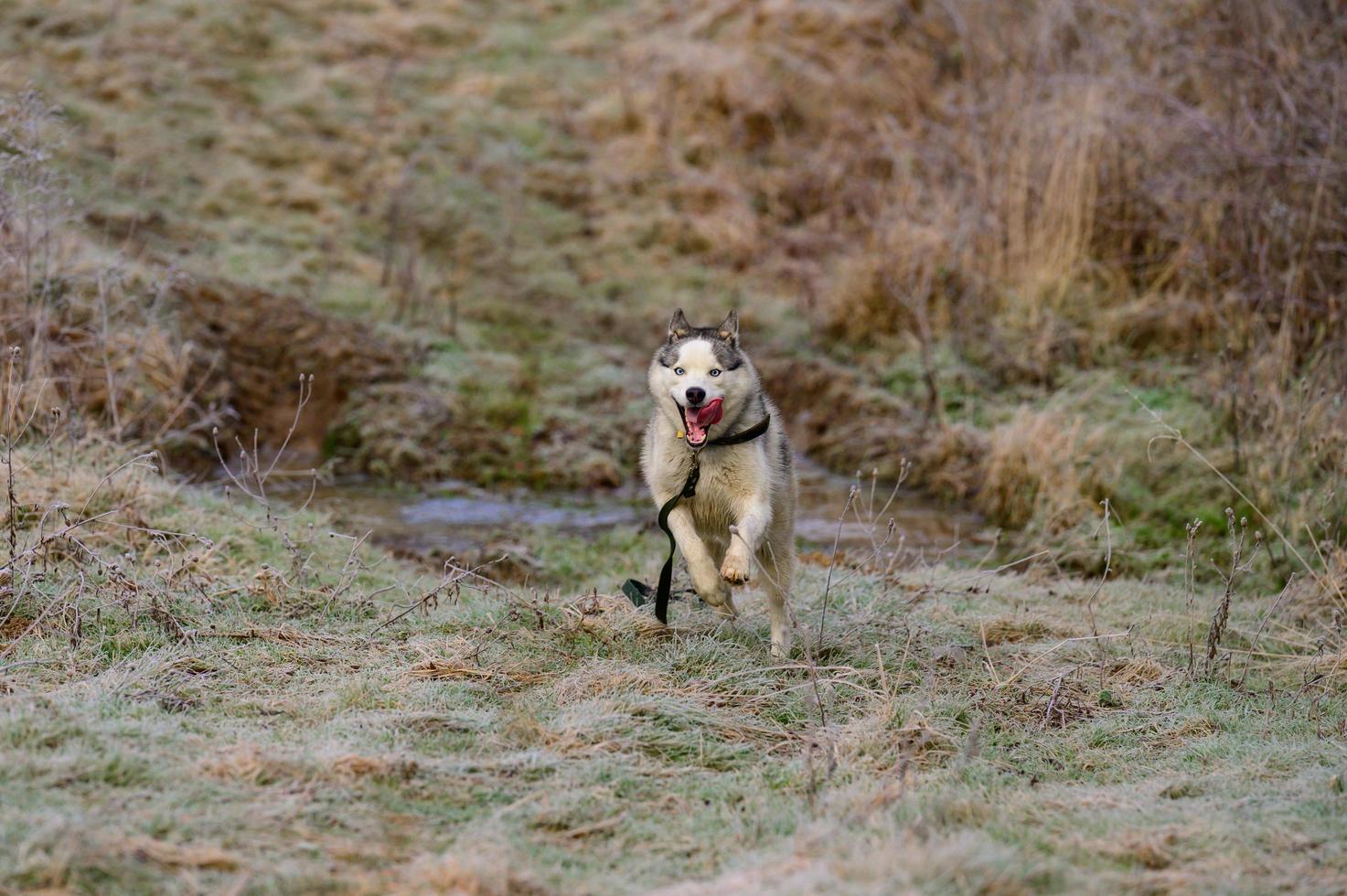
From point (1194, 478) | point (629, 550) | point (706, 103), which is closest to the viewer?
point (629, 550)

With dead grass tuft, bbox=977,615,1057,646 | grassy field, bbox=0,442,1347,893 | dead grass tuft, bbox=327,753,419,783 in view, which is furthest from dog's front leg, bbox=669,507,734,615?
dead grass tuft, bbox=327,753,419,783

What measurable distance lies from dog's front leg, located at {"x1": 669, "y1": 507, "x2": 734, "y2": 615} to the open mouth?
0.39 meters

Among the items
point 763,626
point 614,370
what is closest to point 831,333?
point 614,370

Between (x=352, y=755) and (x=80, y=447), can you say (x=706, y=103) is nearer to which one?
(x=80, y=447)

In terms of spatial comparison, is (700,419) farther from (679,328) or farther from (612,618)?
(612,618)

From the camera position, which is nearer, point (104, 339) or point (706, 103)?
point (104, 339)

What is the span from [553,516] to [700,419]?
159 inches

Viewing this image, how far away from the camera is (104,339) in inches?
282

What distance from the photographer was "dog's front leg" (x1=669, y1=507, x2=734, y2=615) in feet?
15.9

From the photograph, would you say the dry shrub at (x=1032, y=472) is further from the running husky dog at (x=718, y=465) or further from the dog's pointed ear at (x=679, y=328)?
the dog's pointed ear at (x=679, y=328)

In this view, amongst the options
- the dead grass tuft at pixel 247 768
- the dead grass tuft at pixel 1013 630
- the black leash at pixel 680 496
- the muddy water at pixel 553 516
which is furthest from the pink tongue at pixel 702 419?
the muddy water at pixel 553 516

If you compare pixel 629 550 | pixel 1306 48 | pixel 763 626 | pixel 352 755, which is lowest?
pixel 629 550

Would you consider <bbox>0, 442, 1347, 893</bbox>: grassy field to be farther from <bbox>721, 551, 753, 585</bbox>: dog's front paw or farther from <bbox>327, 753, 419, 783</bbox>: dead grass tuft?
<bbox>721, 551, 753, 585</bbox>: dog's front paw

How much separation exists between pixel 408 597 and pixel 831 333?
7.12 meters
